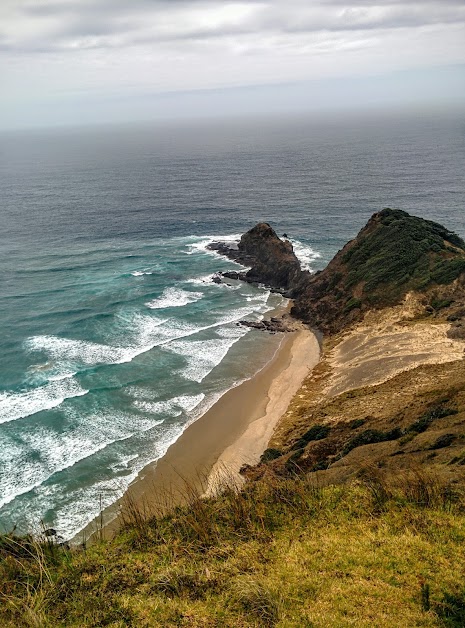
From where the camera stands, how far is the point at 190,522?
61.8 feet

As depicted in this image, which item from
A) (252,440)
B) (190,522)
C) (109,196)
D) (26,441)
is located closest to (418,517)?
(190,522)

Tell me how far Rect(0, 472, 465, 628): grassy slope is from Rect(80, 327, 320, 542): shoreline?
9.54 meters

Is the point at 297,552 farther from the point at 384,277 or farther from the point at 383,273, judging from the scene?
the point at 383,273

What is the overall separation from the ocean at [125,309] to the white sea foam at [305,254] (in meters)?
0.55

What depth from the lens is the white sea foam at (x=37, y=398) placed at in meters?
41.9

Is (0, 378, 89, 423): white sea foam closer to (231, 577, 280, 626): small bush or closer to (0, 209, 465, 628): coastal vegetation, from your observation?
(0, 209, 465, 628): coastal vegetation

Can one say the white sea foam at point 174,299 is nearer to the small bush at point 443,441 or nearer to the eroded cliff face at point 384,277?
the eroded cliff face at point 384,277

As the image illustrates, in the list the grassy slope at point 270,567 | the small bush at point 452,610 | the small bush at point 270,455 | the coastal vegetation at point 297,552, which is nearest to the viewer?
the small bush at point 452,610

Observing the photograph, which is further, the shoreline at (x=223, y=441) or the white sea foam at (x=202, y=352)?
the white sea foam at (x=202, y=352)

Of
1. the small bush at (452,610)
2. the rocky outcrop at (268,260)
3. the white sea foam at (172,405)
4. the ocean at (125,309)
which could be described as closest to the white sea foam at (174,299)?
the ocean at (125,309)

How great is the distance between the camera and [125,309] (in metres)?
64.2

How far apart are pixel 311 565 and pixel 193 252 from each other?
7613 centimetres

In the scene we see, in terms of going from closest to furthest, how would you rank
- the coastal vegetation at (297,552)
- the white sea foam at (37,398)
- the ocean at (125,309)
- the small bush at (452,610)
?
the small bush at (452,610) < the coastal vegetation at (297,552) < the ocean at (125,309) < the white sea foam at (37,398)

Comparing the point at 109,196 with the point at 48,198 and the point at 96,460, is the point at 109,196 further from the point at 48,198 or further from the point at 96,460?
the point at 96,460
